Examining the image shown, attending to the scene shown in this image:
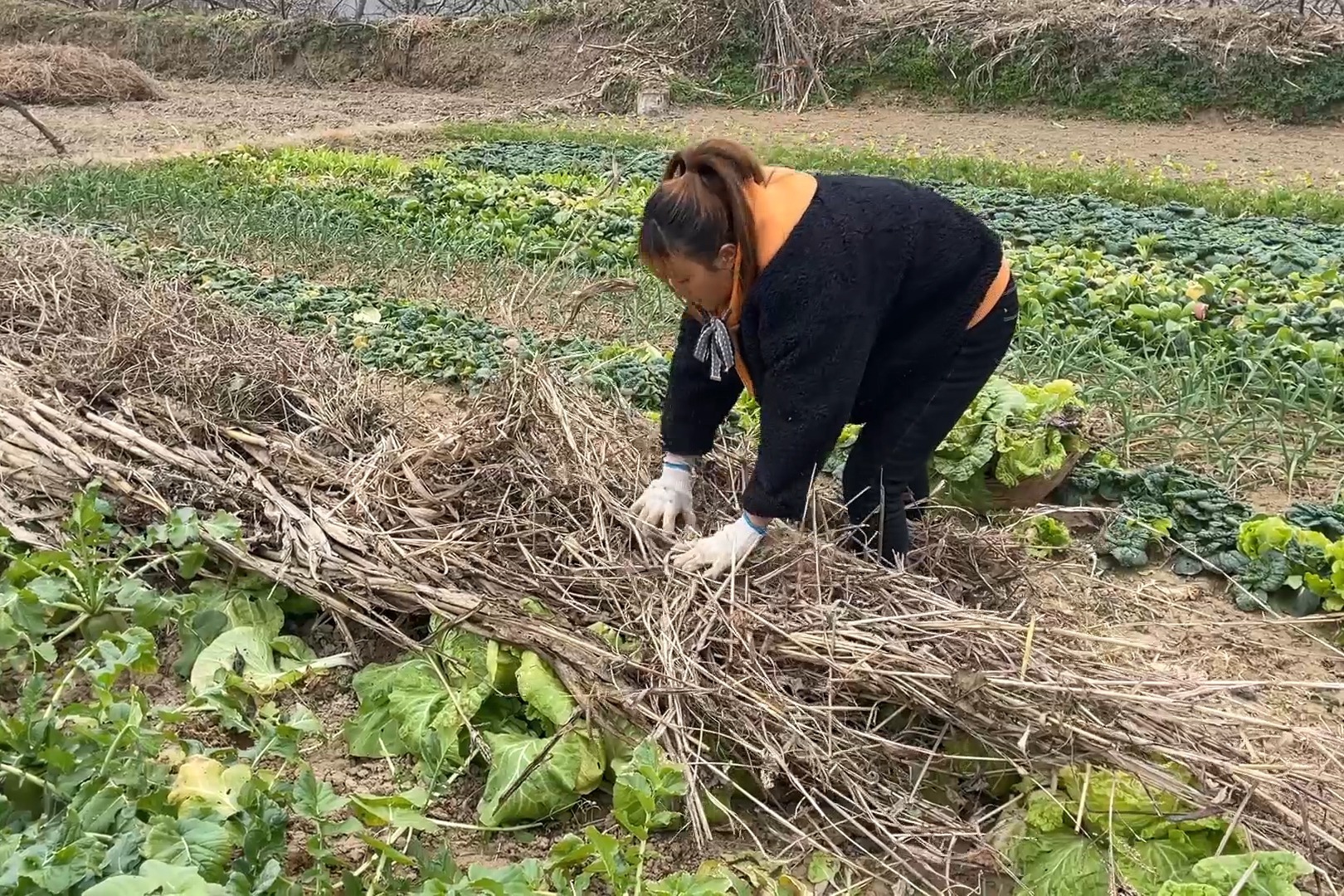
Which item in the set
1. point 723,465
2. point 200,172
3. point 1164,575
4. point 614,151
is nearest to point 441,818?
point 723,465

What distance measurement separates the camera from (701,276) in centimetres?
207

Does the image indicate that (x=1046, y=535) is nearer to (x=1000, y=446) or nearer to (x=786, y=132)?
(x=1000, y=446)

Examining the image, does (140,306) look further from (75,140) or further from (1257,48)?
(1257,48)

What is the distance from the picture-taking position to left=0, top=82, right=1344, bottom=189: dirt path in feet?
34.1

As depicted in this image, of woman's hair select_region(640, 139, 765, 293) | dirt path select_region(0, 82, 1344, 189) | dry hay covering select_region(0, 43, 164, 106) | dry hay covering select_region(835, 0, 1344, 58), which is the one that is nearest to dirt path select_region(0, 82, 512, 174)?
dirt path select_region(0, 82, 1344, 189)

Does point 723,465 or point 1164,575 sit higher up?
point 723,465

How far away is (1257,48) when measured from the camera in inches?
500

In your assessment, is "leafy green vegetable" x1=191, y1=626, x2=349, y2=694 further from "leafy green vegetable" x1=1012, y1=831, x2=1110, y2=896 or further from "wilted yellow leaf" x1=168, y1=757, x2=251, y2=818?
"leafy green vegetable" x1=1012, y1=831, x2=1110, y2=896

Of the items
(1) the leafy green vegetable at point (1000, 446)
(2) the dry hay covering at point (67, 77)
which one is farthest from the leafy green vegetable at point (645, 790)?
(2) the dry hay covering at point (67, 77)

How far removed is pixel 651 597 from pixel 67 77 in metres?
17.2

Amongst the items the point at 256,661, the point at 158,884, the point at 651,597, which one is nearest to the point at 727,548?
the point at 651,597

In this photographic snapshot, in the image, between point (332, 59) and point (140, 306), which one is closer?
point (140, 306)

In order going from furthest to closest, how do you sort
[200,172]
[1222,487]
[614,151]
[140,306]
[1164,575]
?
[614,151] < [200,172] < [140,306] < [1222,487] < [1164,575]

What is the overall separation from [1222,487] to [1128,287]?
1.80 meters
